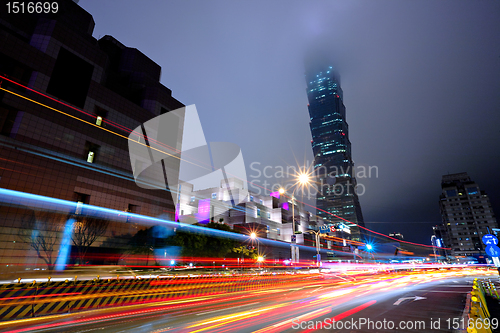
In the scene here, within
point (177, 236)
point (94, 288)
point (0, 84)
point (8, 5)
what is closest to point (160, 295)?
point (94, 288)

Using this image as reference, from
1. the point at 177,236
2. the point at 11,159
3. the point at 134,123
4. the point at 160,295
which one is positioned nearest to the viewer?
the point at 160,295

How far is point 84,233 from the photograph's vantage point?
3884 cm

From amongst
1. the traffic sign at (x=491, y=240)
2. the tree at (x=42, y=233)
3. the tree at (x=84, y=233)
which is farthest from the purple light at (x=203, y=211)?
the traffic sign at (x=491, y=240)

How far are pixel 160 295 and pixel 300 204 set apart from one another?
10706cm

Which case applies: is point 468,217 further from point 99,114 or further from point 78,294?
point 78,294

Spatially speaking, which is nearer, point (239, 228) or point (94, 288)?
point (94, 288)

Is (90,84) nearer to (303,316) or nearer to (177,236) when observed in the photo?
(177,236)

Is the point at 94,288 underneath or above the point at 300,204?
underneath

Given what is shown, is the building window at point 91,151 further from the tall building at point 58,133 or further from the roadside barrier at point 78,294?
the roadside barrier at point 78,294

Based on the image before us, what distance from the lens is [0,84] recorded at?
35469mm

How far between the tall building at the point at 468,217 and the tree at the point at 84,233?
177927 millimetres

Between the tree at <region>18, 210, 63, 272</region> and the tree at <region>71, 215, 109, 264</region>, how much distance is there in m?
2.37

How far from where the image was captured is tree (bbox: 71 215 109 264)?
3847 cm

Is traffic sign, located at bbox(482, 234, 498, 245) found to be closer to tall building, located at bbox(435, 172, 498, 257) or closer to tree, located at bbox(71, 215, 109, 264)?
tree, located at bbox(71, 215, 109, 264)
